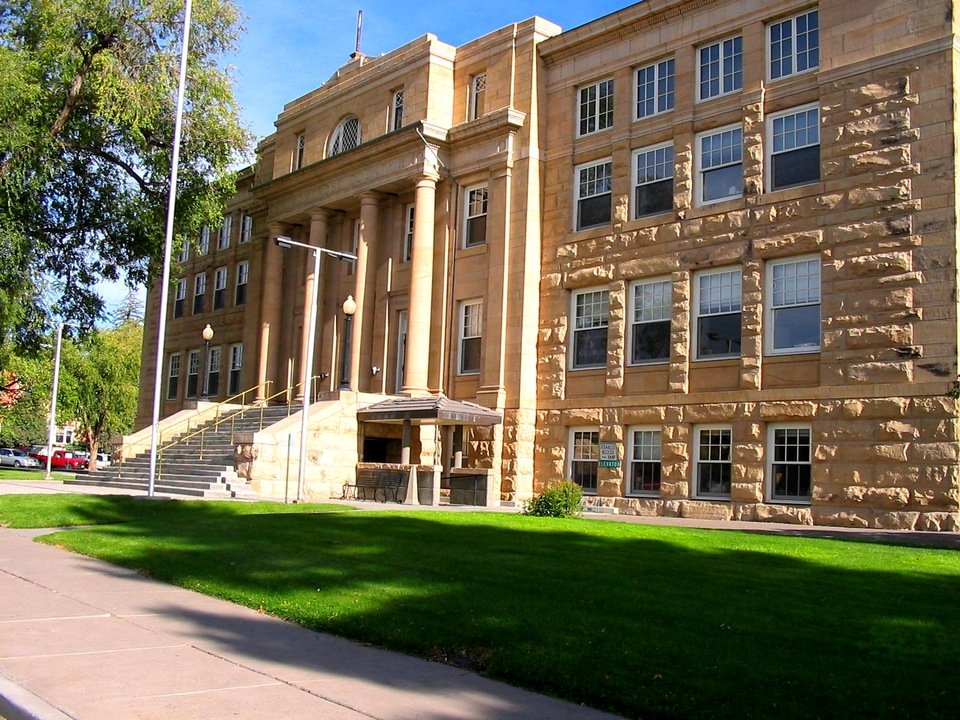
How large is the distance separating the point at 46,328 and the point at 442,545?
2065 cm

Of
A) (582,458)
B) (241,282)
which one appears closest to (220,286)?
(241,282)

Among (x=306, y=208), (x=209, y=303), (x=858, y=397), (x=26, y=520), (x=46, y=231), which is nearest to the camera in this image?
(x=26, y=520)

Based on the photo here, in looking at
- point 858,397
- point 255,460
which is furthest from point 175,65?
point 858,397

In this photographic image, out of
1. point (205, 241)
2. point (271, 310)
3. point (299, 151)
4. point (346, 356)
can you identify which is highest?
point (299, 151)

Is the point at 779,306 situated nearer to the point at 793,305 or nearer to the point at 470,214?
the point at 793,305

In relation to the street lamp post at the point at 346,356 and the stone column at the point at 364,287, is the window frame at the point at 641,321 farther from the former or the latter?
the street lamp post at the point at 346,356

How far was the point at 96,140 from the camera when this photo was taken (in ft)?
94.7

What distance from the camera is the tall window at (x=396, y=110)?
33.3 meters

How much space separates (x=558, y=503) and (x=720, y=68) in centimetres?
1214

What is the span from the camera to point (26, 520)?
746 inches

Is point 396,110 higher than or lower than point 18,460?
higher

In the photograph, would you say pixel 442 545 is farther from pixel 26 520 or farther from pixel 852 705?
pixel 26 520

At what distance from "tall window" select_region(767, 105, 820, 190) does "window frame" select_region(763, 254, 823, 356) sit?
180cm

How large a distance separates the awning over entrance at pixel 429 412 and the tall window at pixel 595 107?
8.30m
